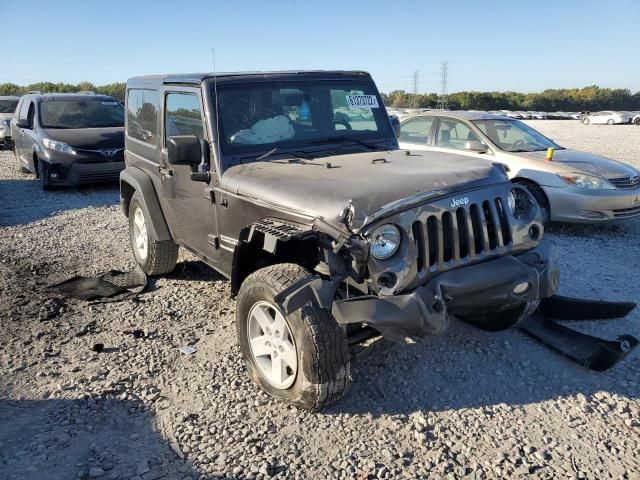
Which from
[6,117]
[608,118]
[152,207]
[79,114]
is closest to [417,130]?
[152,207]

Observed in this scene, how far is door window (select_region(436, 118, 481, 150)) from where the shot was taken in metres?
8.19

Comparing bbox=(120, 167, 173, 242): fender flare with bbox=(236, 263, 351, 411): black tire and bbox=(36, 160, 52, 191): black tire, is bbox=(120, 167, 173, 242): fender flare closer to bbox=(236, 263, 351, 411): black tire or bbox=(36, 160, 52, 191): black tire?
bbox=(236, 263, 351, 411): black tire

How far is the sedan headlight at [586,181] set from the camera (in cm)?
703

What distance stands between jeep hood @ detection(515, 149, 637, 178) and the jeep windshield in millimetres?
3644

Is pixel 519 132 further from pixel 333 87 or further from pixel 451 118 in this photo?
pixel 333 87

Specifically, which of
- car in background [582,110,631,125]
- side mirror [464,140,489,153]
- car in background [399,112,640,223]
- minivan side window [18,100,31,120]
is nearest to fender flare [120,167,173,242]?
car in background [399,112,640,223]

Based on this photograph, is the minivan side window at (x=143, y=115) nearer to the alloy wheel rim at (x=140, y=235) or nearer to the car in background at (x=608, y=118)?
the alloy wheel rim at (x=140, y=235)

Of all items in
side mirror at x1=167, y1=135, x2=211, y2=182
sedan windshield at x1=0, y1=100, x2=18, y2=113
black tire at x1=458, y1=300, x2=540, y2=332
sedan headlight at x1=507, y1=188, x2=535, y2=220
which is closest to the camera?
sedan headlight at x1=507, y1=188, x2=535, y2=220

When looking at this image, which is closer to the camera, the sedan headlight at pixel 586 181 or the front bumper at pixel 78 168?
the sedan headlight at pixel 586 181

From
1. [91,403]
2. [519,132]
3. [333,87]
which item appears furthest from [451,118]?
[91,403]

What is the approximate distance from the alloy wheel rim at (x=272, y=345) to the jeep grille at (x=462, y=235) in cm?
93

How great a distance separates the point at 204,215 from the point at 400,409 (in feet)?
7.09

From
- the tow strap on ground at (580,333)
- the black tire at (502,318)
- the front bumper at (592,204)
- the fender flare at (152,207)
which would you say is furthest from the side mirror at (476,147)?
the fender flare at (152,207)

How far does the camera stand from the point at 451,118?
8422 millimetres
